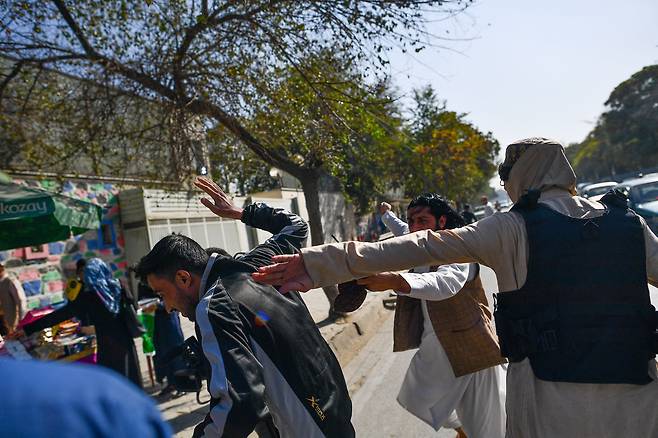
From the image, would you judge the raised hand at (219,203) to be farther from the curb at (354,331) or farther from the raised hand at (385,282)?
the curb at (354,331)

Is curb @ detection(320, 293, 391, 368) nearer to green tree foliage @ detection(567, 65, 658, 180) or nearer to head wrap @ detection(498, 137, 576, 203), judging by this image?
head wrap @ detection(498, 137, 576, 203)

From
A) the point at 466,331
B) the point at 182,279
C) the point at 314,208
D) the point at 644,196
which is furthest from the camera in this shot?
the point at 644,196

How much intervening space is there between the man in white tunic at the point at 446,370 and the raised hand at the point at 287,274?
59.6 inches

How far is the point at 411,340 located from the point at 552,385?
1.66m

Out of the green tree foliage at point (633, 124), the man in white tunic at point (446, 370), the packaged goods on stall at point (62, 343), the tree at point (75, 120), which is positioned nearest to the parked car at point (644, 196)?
the man in white tunic at point (446, 370)

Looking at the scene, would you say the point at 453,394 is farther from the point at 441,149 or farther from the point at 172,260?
the point at 441,149

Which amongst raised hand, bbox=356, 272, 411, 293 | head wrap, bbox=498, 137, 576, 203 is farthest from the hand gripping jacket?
raised hand, bbox=356, 272, 411, 293

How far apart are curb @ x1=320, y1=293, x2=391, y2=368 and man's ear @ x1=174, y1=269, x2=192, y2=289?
177 inches

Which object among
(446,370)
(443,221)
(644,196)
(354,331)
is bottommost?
(354,331)

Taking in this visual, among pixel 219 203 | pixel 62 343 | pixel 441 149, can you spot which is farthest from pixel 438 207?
pixel 441 149

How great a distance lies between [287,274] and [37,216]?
14.5 feet

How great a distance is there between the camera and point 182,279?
7.34ft

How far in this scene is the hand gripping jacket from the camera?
5.96 feet

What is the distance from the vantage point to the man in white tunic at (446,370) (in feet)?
10.7
